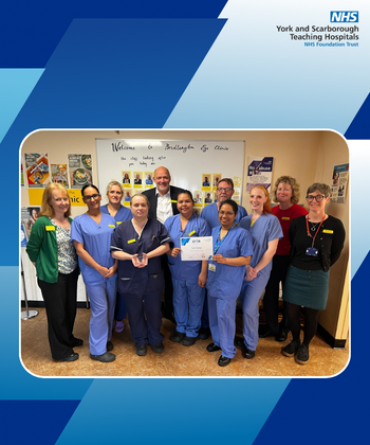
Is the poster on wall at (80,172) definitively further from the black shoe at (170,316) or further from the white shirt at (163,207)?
the black shoe at (170,316)

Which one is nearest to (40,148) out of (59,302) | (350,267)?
(59,302)

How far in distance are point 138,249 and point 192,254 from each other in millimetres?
432

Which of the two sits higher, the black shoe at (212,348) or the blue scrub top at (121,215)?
the blue scrub top at (121,215)

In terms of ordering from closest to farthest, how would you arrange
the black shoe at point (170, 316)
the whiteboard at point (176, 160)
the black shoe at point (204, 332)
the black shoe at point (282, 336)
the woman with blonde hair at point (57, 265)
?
the whiteboard at point (176, 160)
the woman with blonde hair at point (57, 265)
the black shoe at point (282, 336)
the black shoe at point (204, 332)
the black shoe at point (170, 316)

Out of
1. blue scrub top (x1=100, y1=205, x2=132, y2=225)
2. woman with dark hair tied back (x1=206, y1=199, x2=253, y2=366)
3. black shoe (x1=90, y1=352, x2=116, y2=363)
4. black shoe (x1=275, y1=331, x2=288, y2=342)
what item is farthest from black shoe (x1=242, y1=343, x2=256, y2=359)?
blue scrub top (x1=100, y1=205, x2=132, y2=225)

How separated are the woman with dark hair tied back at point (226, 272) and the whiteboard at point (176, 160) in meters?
0.24

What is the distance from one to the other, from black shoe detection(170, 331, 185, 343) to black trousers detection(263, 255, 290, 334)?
2.71 ft

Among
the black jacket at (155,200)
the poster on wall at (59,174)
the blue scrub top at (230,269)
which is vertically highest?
the poster on wall at (59,174)

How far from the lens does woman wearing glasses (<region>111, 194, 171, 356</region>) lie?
1688 millimetres

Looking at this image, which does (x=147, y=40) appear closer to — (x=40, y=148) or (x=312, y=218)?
(x=40, y=148)

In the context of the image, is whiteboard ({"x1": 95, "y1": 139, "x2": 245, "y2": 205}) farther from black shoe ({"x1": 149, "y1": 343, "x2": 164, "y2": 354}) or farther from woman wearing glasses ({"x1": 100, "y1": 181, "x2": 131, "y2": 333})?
black shoe ({"x1": 149, "y1": 343, "x2": 164, "y2": 354})

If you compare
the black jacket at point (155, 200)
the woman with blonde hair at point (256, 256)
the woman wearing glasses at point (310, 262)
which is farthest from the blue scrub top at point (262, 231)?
the black jacket at point (155, 200)

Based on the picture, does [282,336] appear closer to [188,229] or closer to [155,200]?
[188,229]

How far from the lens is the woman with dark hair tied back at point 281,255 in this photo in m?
1.61
